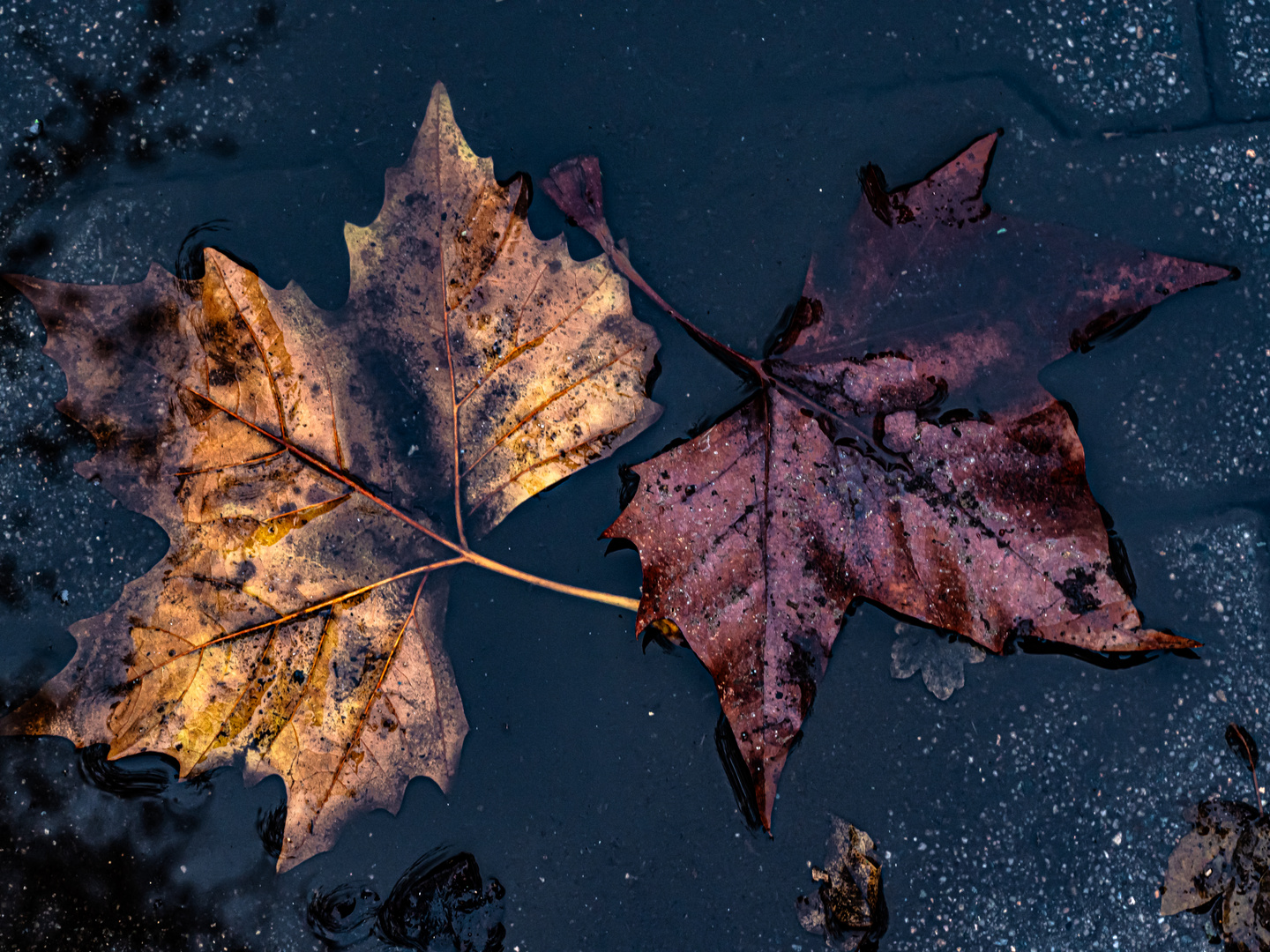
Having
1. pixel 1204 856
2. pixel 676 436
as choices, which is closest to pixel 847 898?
pixel 1204 856

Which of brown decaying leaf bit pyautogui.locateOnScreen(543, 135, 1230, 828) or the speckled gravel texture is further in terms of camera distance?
the speckled gravel texture

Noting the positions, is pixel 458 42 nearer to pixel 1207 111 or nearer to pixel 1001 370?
pixel 1001 370

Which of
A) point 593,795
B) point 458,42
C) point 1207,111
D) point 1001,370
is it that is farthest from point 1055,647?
point 458,42

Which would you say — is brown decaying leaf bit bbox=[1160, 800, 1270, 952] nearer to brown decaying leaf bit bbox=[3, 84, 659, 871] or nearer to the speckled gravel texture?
the speckled gravel texture

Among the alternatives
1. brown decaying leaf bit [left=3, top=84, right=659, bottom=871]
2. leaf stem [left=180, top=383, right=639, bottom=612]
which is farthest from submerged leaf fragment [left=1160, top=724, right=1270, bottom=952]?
brown decaying leaf bit [left=3, top=84, right=659, bottom=871]

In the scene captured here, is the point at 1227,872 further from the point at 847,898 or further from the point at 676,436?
the point at 676,436
